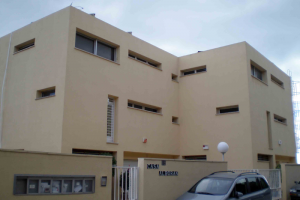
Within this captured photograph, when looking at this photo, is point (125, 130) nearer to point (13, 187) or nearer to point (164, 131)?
point (164, 131)

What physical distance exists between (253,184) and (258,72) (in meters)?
11.5

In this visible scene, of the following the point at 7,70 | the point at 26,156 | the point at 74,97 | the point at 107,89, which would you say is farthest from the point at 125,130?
the point at 26,156

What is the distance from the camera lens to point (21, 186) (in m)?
7.72

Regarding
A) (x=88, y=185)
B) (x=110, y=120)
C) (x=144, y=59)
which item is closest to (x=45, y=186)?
(x=88, y=185)

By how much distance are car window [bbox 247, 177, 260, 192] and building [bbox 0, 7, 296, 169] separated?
20.9 feet

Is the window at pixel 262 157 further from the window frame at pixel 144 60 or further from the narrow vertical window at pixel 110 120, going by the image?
the narrow vertical window at pixel 110 120

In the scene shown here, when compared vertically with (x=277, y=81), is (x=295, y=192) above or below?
below

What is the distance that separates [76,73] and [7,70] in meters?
4.50

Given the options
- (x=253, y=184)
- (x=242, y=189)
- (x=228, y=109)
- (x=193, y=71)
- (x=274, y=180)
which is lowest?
(x=274, y=180)

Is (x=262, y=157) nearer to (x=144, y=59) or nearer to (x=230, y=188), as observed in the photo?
(x=144, y=59)

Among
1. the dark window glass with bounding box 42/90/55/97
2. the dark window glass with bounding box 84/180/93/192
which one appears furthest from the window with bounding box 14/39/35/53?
the dark window glass with bounding box 84/180/93/192

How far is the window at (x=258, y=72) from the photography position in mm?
19203

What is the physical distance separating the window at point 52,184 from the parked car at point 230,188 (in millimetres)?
2934

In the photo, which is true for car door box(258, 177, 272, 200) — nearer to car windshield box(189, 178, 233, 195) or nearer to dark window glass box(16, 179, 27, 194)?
car windshield box(189, 178, 233, 195)
